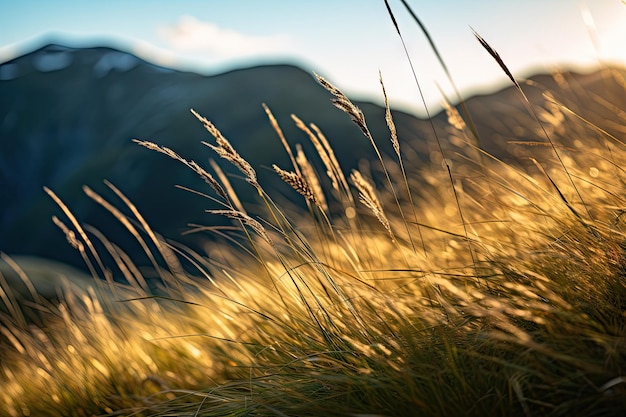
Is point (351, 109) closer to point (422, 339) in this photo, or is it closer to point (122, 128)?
point (422, 339)

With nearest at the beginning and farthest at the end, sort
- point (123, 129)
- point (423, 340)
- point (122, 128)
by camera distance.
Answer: point (423, 340)
point (123, 129)
point (122, 128)

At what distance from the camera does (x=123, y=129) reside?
355 ft

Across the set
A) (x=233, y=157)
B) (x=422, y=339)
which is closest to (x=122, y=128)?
(x=233, y=157)

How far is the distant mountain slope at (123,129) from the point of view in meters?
80.6

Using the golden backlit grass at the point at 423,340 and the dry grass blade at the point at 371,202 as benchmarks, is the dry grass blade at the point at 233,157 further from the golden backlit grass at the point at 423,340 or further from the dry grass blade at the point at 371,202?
the dry grass blade at the point at 371,202

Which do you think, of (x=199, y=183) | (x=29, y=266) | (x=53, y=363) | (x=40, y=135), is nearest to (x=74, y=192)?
(x=199, y=183)

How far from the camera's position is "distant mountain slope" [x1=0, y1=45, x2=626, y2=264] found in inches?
3174

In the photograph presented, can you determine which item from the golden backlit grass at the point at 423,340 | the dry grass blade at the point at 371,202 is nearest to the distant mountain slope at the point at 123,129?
the golden backlit grass at the point at 423,340

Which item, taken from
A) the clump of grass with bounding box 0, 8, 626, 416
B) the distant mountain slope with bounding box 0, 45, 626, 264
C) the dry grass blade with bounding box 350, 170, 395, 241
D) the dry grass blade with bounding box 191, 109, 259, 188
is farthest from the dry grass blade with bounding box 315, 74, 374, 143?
the distant mountain slope with bounding box 0, 45, 626, 264

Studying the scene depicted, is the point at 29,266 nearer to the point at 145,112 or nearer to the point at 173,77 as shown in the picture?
the point at 145,112

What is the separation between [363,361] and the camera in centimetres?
148

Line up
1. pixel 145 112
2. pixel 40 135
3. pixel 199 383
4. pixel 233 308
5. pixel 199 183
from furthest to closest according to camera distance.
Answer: pixel 40 135
pixel 145 112
pixel 199 183
pixel 233 308
pixel 199 383

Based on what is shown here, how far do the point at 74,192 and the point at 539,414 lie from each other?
99.4 meters

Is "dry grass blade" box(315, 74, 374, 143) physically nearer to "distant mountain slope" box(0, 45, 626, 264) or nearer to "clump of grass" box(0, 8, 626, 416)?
"clump of grass" box(0, 8, 626, 416)
